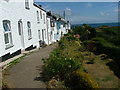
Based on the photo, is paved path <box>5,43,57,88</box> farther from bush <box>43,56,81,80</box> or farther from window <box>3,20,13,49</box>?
window <box>3,20,13,49</box>

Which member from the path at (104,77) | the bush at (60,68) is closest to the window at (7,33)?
the bush at (60,68)

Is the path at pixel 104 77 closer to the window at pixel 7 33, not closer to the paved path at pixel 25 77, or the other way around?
the paved path at pixel 25 77

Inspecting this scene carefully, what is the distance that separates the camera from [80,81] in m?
7.78

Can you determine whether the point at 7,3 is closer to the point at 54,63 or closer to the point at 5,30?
the point at 5,30

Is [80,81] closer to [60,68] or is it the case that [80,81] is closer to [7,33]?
[60,68]

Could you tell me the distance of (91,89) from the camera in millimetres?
7449

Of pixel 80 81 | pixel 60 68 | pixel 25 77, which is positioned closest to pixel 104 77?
pixel 60 68

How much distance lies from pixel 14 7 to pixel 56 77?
7.79 meters

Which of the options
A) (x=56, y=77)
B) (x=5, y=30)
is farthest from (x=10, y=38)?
(x=56, y=77)

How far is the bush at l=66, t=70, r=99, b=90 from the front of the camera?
24.8 feet

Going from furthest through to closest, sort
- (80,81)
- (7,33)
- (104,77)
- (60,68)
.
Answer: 1. (7,33)
2. (104,77)
3. (60,68)
4. (80,81)

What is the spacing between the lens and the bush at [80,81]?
7552 mm

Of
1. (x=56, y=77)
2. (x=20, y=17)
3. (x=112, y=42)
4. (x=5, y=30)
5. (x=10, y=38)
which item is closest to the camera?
(x=56, y=77)

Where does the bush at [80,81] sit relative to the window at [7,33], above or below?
below
